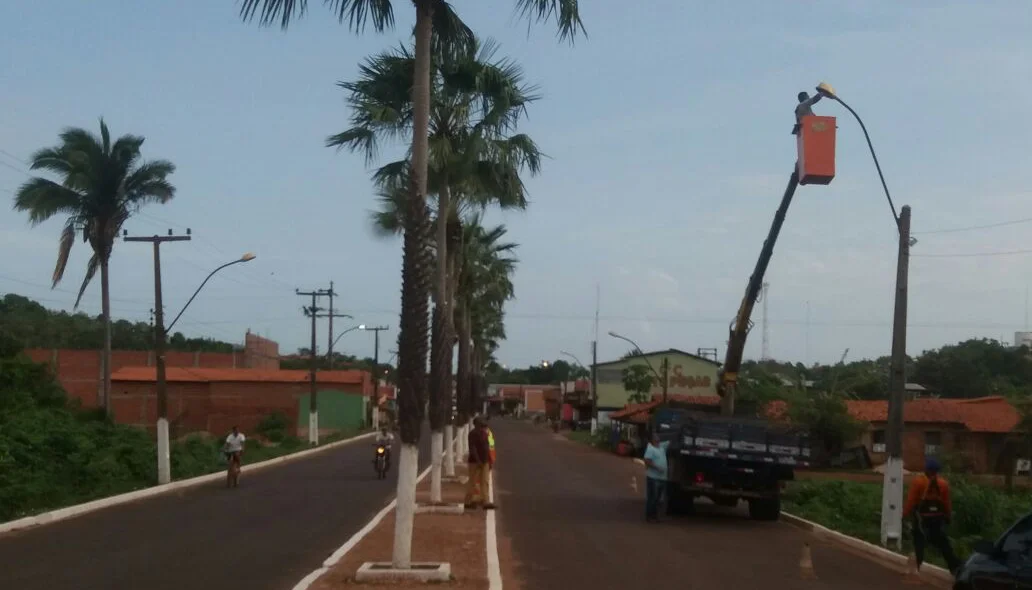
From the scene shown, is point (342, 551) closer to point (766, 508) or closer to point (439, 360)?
point (439, 360)

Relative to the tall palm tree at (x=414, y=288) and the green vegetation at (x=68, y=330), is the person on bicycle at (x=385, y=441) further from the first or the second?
the green vegetation at (x=68, y=330)

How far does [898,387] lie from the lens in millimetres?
19516

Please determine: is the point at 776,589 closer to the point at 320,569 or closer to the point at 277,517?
→ the point at 320,569

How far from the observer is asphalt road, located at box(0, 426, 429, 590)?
1332 cm

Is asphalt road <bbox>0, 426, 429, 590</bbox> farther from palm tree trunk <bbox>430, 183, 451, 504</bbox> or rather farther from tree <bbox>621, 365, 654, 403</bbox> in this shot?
tree <bbox>621, 365, 654, 403</bbox>

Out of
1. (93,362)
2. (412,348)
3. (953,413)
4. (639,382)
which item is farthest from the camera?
(639,382)

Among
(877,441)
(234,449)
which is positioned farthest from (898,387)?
(877,441)

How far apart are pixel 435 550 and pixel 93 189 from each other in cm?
2946

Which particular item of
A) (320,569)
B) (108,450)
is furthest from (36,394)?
(320,569)

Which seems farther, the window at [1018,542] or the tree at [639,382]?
the tree at [639,382]

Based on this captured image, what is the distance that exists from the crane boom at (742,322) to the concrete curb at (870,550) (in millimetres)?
3725

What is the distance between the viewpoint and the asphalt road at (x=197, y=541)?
1332 cm

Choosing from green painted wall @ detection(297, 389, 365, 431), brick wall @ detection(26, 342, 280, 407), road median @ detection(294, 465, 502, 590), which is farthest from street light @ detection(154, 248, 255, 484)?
green painted wall @ detection(297, 389, 365, 431)

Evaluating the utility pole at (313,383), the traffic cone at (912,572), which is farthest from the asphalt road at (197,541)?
the utility pole at (313,383)
